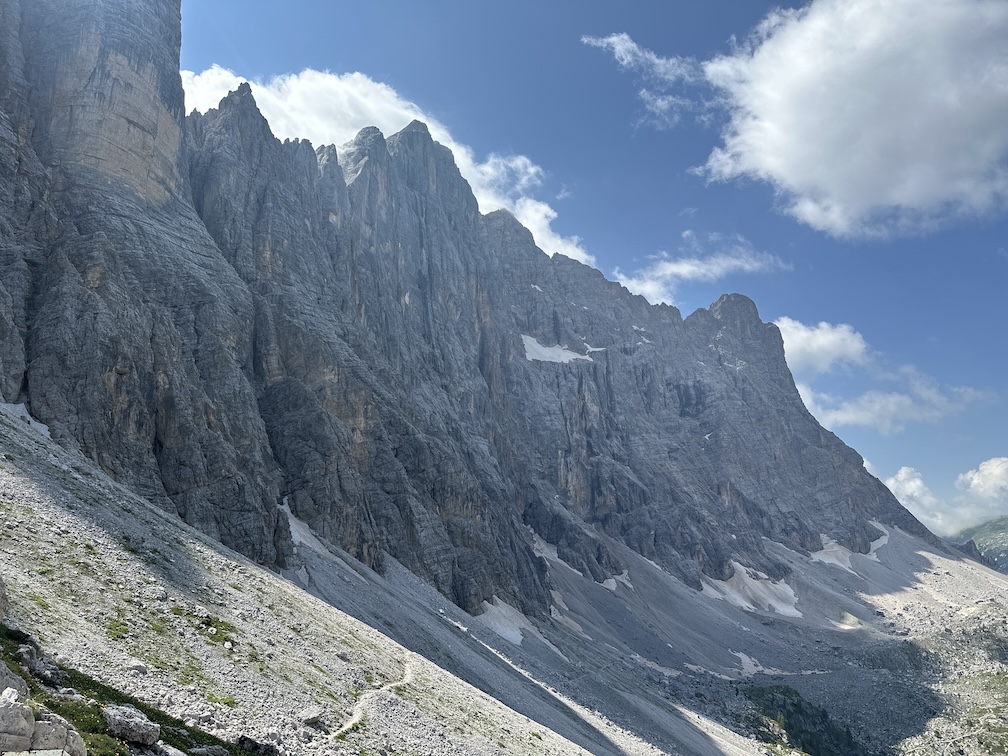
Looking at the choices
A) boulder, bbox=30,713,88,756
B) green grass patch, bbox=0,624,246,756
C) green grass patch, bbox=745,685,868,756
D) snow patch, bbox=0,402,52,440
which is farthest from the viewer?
green grass patch, bbox=745,685,868,756

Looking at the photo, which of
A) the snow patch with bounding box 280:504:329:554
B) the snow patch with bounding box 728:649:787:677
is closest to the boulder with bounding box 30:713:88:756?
the snow patch with bounding box 280:504:329:554

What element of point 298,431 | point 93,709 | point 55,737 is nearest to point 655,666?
point 298,431

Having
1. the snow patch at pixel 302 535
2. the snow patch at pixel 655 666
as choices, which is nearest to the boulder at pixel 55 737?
the snow patch at pixel 302 535

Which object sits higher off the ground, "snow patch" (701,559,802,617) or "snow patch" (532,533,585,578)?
"snow patch" (701,559,802,617)

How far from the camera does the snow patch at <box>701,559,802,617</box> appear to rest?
602 feet

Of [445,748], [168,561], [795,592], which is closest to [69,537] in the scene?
[168,561]

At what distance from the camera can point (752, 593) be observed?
19088 cm

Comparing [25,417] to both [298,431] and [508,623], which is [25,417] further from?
[508,623]

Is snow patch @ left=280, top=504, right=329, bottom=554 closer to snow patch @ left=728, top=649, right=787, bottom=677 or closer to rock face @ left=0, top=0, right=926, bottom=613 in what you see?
rock face @ left=0, top=0, right=926, bottom=613

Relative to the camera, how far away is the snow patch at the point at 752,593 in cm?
18348

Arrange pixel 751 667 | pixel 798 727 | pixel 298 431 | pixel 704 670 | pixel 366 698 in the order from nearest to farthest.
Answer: pixel 366 698, pixel 298 431, pixel 798 727, pixel 704 670, pixel 751 667

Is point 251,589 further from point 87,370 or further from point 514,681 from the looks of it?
point 87,370

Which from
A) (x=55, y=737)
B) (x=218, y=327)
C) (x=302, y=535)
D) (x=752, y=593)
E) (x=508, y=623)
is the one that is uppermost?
(x=752, y=593)

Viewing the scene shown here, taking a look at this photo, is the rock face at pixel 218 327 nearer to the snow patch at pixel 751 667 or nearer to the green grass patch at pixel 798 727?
the snow patch at pixel 751 667
